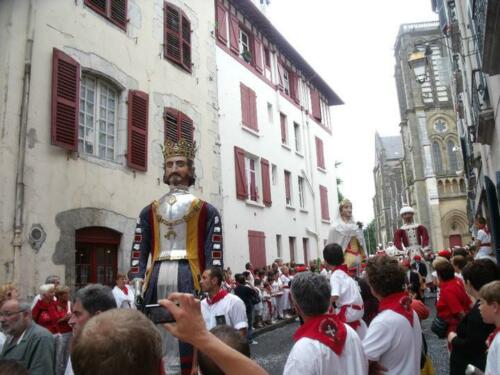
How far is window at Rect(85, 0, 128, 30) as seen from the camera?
11898 mm

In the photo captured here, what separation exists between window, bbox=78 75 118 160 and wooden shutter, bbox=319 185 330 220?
52.9 ft

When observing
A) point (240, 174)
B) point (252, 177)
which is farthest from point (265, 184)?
point (240, 174)

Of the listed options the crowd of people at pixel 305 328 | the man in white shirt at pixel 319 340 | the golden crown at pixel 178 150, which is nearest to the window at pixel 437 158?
the crowd of people at pixel 305 328

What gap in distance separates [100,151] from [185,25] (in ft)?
19.9

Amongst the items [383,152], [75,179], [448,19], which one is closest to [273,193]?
[448,19]

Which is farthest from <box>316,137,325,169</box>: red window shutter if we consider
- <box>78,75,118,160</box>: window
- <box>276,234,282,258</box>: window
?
<box>78,75,118,160</box>: window

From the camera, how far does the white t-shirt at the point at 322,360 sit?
8.69ft

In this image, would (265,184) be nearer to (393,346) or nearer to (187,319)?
(393,346)

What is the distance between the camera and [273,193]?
69.8ft

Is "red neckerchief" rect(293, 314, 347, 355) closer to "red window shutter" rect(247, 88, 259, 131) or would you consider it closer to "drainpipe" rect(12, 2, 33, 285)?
"drainpipe" rect(12, 2, 33, 285)

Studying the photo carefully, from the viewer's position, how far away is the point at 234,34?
1969 centimetres

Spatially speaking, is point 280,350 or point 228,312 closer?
point 228,312

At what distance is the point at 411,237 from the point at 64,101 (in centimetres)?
791

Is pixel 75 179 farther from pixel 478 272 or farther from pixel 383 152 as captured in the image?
pixel 383 152
